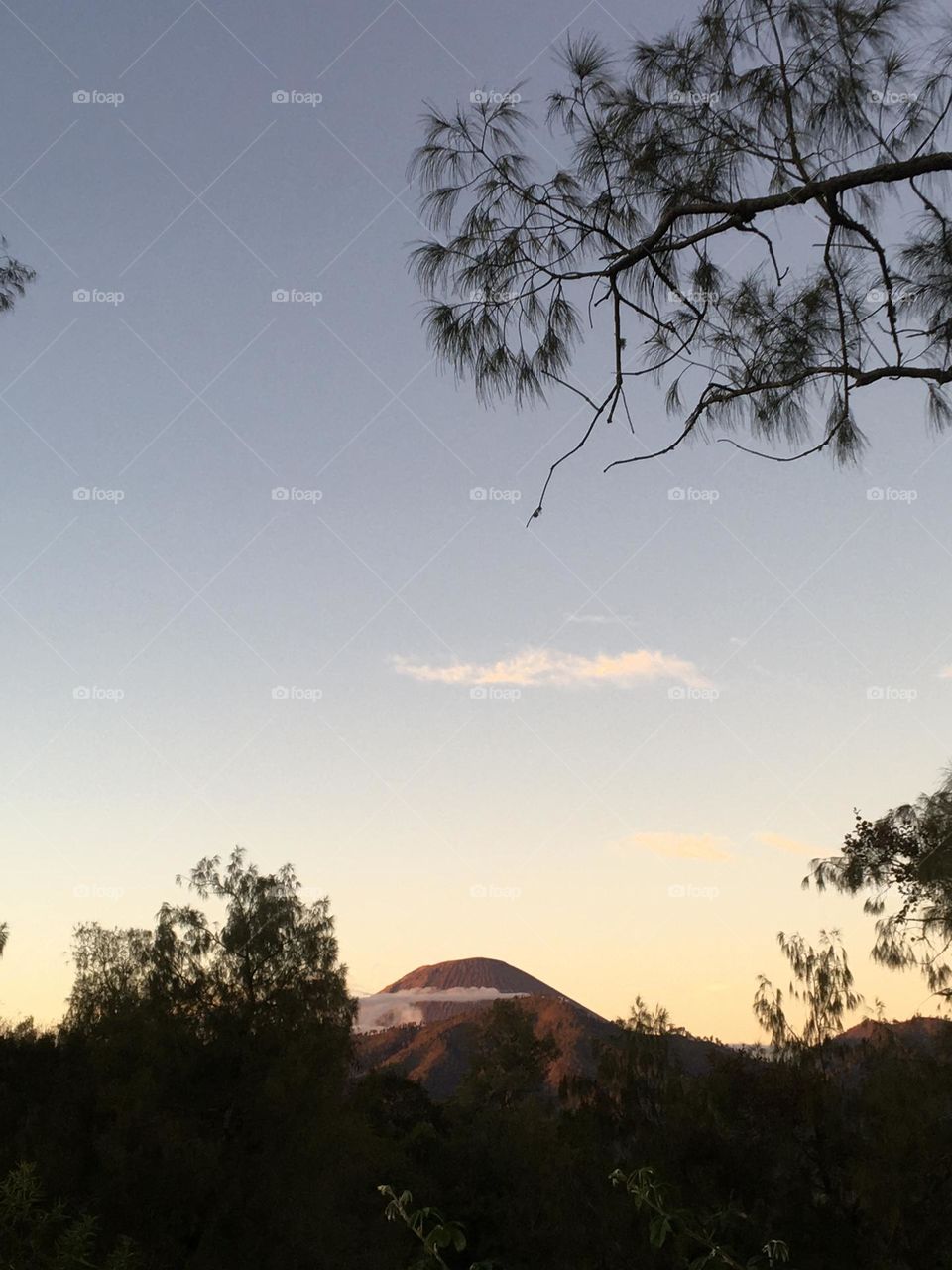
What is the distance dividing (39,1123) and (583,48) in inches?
1099

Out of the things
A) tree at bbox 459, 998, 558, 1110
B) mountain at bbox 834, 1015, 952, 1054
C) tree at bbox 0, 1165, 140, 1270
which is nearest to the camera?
tree at bbox 0, 1165, 140, 1270

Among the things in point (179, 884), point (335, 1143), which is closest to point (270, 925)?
point (179, 884)

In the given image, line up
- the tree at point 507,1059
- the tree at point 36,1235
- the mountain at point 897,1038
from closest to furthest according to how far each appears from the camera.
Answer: the tree at point 36,1235 → the mountain at point 897,1038 → the tree at point 507,1059

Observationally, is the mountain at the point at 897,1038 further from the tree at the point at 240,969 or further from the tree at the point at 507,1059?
the tree at the point at 507,1059

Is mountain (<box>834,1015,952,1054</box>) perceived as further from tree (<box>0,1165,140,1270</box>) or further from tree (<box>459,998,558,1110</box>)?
tree (<box>459,998,558,1110</box>)

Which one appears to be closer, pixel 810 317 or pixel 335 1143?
pixel 810 317

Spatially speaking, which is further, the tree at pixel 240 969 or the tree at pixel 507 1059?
the tree at pixel 507 1059

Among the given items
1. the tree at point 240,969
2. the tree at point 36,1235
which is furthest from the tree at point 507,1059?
the tree at point 36,1235

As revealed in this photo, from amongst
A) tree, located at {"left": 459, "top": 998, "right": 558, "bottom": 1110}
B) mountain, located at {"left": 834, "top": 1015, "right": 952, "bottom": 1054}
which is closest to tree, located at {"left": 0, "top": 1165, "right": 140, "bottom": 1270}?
mountain, located at {"left": 834, "top": 1015, "right": 952, "bottom": 1054}

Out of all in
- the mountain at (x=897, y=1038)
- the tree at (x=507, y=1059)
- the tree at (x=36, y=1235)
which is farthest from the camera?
the tree at (x=507, y=1059)

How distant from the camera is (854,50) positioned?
573cm

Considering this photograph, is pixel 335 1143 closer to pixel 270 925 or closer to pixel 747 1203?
pixel 270 925

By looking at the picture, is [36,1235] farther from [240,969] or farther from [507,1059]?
[507,1059]

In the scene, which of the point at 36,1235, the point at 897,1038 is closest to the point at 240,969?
the point at 897,1038
